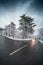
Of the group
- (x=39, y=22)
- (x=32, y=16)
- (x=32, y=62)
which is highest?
(x=32, y=16)

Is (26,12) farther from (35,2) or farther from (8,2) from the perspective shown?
(8,2)

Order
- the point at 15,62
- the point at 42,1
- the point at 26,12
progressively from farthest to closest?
1. the point at 26,12
2. the point at 42,1
3. the point at 15,62

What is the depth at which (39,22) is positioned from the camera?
3.13 metres

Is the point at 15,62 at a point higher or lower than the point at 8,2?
lower

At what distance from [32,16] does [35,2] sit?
558 millimetres

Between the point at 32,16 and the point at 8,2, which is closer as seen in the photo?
the point at 8,2

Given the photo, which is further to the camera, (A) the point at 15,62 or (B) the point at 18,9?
(B) the point at 18,9

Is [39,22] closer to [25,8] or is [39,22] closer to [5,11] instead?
[25,8]

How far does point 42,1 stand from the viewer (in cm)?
273

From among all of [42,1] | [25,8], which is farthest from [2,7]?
[42,1]

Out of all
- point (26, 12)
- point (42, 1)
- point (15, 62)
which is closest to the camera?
point (15, 62)

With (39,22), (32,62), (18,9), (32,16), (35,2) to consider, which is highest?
(35,2)

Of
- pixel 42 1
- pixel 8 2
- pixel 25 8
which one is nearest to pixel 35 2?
pixel 42 1

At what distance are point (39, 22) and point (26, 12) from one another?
0.73m
